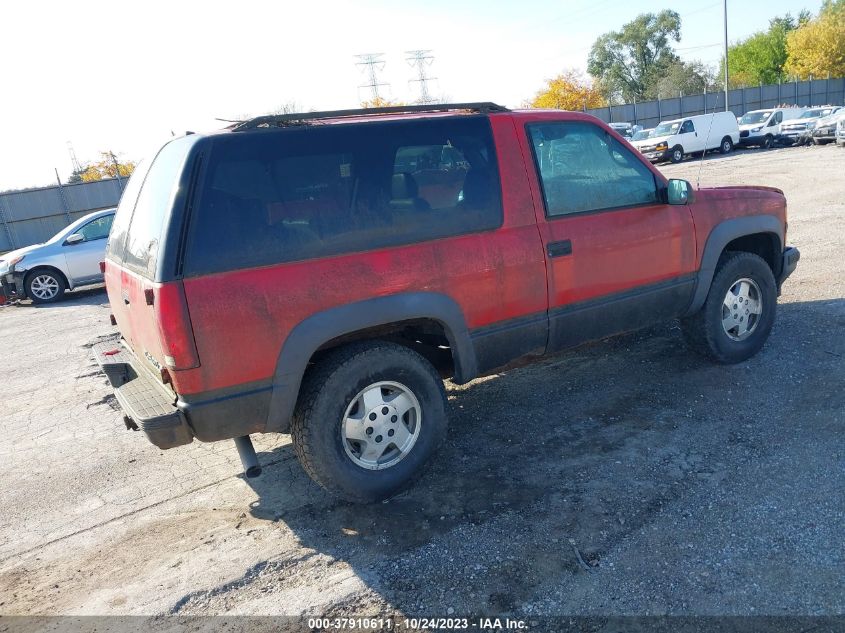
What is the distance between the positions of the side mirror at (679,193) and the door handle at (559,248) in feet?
3.08

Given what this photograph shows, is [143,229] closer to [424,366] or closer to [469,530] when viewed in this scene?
[424,366]

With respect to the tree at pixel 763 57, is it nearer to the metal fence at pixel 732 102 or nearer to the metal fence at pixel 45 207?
the metal fence at pixel 732 102

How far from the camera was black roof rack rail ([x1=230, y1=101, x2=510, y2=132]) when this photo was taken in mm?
3467

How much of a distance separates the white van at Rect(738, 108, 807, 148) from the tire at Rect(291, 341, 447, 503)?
31548 mm

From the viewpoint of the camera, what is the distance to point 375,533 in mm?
3477

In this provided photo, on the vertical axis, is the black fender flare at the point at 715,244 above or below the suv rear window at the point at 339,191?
below

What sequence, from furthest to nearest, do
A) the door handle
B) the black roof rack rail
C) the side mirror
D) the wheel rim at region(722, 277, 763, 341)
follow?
the wheel rim at region(722, 277, 763, 341) < the side mirror < the door handle < the black roof rack rail

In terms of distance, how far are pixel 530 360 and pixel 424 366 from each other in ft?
2.98

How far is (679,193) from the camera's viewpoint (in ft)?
14.8

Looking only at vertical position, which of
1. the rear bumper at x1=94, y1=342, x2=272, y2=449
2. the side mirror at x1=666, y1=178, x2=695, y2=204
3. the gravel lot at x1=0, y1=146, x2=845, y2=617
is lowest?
the gravel lot at x1=0, y1=146, x2=845, y2=617

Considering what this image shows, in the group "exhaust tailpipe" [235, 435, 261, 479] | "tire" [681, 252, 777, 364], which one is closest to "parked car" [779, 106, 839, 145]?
"tire" [681, 252, 777, 364]

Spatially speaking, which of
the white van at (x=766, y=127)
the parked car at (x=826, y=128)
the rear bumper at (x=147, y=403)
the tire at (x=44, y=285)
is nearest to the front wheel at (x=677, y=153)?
the white van at (x=766, y=127)

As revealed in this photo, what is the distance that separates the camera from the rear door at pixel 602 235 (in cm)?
418

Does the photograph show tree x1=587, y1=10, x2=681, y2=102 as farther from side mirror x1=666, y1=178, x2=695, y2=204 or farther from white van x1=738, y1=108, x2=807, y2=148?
side mirror x1=666, y1=178, x2=695, y2=204
